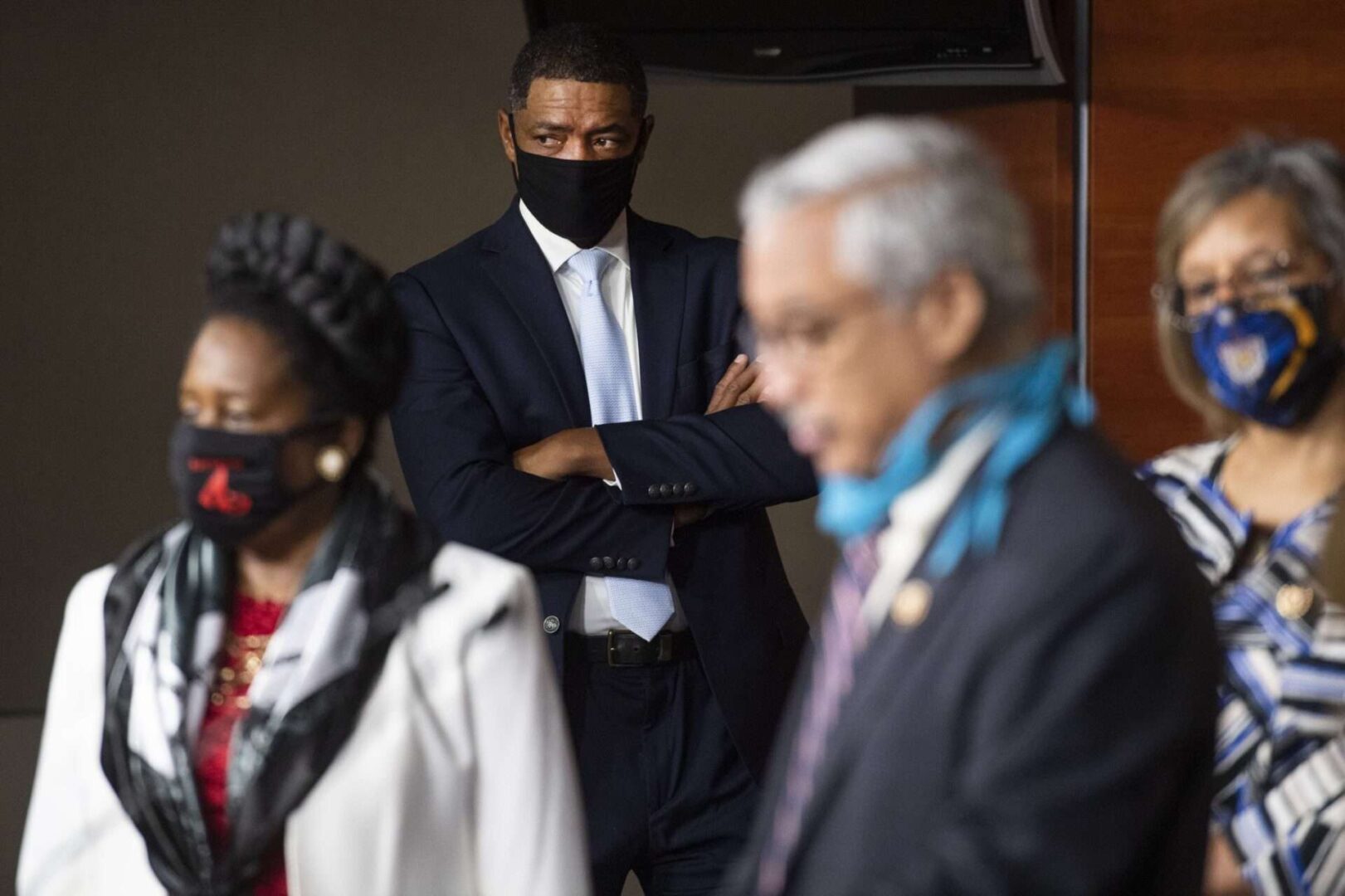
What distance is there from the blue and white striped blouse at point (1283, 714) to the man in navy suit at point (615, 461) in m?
0.93

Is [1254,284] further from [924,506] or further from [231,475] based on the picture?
[231,475]

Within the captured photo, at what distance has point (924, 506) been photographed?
1468 millimetres

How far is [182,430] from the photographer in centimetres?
190

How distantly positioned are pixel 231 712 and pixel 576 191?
3.98 ft

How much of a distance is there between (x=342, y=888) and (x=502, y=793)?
0.19 m

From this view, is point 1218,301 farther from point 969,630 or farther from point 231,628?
point 231,628

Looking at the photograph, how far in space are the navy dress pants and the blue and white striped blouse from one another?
0.94 metres

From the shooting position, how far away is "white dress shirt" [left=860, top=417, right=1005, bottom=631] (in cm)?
146

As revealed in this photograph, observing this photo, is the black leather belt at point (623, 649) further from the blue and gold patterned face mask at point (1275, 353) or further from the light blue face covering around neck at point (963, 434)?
the light blue face covering around neck at point (963, 434)

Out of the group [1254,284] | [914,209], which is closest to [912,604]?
[914,209]

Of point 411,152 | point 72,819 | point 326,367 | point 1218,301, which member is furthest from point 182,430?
point 411,152

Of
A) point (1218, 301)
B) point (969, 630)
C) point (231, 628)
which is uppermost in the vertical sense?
point (1218, 301)

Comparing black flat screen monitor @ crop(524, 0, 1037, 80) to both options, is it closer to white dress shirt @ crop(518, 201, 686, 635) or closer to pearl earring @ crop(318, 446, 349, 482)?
white dress shirt @ crop(518, 201, 686, 635)

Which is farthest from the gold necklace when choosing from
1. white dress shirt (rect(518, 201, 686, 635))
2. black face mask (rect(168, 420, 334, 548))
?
white dress shirt (rect(518, 201, 686, 635))
